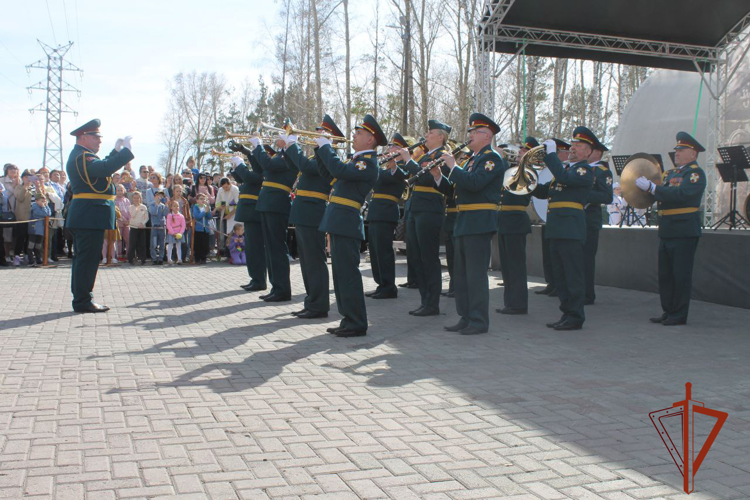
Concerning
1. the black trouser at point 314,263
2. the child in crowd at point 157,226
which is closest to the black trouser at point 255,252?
the black trouser at point 314,263

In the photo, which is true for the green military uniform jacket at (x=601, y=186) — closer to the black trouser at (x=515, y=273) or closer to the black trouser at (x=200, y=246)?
the black trouser at (x=515, y=273)

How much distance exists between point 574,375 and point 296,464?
2.70 meters

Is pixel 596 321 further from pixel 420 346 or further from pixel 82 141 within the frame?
pixel 82 141

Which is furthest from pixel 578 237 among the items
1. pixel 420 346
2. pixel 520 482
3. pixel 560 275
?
pixel 520 482

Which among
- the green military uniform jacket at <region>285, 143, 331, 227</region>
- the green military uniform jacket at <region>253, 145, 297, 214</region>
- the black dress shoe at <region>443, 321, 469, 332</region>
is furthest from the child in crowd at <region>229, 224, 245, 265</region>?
the black dress shoe at <region>443, 321, 469, 332</region>

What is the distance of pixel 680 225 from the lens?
25.0ft

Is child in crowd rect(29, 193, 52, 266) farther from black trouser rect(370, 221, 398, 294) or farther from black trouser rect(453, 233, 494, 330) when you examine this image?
black trouser rect(453, 233, 494, 330)

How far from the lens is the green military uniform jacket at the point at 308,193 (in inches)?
285

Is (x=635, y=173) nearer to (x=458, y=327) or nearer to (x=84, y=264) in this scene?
(x=458, y=327)

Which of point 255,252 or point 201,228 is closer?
point 255,252

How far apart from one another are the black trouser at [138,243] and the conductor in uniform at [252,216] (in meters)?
5.32

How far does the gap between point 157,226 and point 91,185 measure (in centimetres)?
703

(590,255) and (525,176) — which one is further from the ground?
(525,176)

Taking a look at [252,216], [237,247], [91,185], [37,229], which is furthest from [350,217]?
[37,229]
